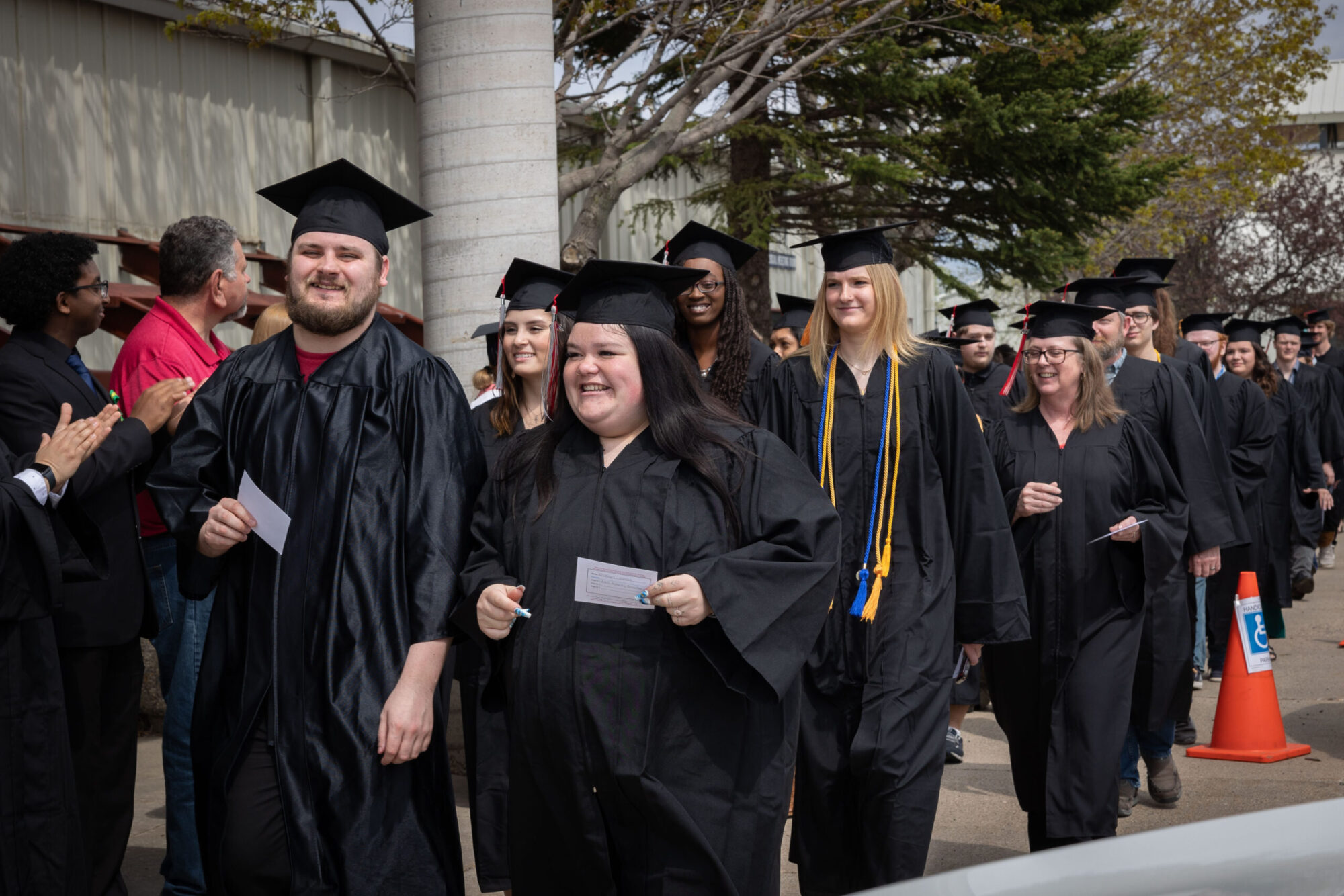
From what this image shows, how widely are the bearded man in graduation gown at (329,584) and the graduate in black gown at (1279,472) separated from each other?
735cm

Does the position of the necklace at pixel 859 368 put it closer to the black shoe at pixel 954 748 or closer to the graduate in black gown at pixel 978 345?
the black shoe at pixel 954 748

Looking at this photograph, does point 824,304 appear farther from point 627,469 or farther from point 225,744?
point 225,744

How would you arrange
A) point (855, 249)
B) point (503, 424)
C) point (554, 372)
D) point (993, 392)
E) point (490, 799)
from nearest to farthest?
point (554, 372) < point (490, 799) < point (855, 249) < point (503, 424) < point (993, 392)

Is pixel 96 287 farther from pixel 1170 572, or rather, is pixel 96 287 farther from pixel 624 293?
pixel 1170 572

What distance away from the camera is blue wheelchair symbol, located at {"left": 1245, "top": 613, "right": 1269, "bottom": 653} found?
6.82 meters

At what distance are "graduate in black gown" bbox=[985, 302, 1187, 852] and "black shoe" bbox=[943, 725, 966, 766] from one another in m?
1.41

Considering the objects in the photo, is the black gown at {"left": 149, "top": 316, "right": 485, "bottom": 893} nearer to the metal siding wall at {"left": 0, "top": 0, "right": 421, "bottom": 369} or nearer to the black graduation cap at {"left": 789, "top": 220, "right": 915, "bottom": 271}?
the black graduation cap at {"left": 789, "top": 220, "right": 915, "bottom": 271}

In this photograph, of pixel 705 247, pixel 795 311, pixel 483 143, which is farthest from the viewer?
pixel 795 311

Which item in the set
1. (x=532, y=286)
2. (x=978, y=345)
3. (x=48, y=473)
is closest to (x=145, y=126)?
(x=978, y=345)

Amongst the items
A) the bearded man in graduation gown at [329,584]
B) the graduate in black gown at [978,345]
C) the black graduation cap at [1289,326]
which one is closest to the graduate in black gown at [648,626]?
the bearded man in graduation gown at [329,584]

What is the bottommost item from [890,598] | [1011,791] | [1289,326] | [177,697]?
[1011,791]

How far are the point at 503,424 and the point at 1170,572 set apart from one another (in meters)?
2.69

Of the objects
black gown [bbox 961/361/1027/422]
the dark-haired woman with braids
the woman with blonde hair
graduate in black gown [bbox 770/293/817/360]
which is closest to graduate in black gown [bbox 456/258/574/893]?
the woman with blonde hair

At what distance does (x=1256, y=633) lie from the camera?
686 cm
